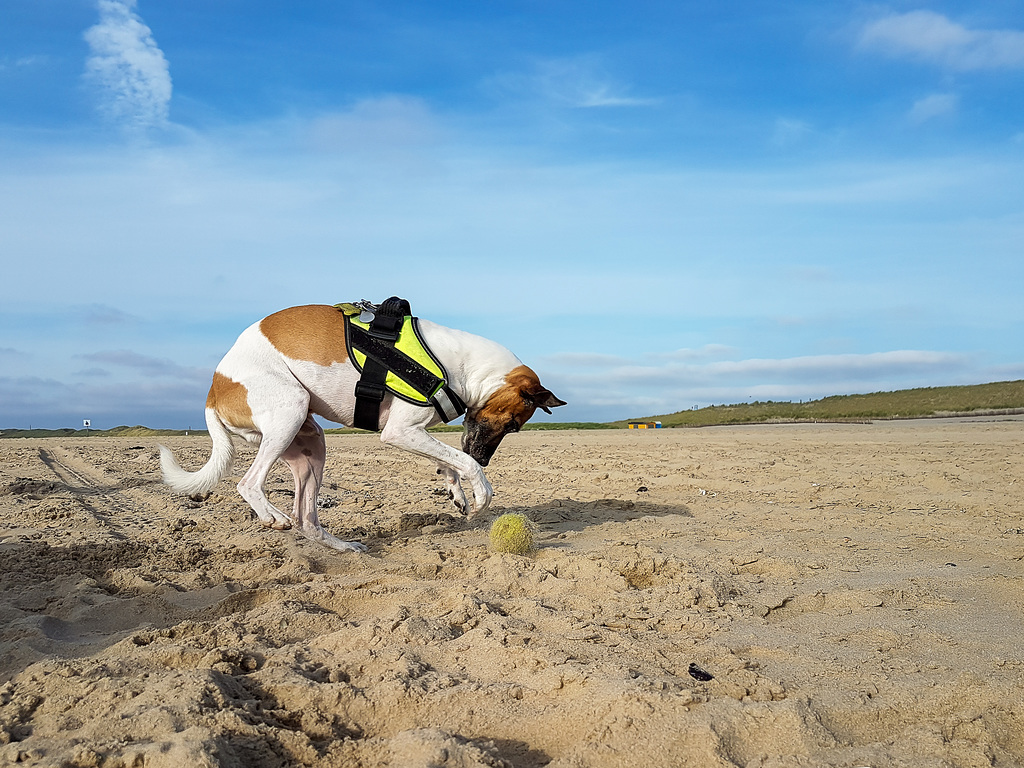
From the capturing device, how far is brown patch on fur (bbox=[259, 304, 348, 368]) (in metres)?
5.77

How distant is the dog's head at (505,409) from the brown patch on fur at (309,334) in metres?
1.28

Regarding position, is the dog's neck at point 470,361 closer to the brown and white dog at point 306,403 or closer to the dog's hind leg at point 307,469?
the brown and white dog at point 306,403

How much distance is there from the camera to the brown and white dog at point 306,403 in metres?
5.64

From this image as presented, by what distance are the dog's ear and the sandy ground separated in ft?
3.54

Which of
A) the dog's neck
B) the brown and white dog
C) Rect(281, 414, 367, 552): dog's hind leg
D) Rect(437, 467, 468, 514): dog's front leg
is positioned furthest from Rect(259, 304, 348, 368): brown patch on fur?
Rect(437, 467, 468, 514): dog's front leg

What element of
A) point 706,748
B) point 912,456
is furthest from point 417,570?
point 912,456

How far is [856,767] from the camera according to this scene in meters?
2.23

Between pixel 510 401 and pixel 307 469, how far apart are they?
1.76 m

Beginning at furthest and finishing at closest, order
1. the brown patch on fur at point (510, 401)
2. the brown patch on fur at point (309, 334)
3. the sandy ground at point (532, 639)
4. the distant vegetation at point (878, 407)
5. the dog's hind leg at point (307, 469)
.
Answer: the distant vegetation at point (878, 407) < the brown patch on fur at point (510, 401) < the dog's hind leg at point (307, 469) < the brown patch on fur at point (309, 334) < the sandy ground at point (532, 639)

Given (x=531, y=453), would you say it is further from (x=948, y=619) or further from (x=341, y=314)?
(x=948, y=619)

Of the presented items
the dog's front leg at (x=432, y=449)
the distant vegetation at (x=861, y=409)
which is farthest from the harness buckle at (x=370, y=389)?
the distant vegetation at (x=861, y=409)

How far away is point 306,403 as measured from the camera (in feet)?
18.8

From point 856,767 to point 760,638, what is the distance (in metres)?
1.19

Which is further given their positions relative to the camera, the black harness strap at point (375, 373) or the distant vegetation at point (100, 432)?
the distant vegetation at point (100, 432)
